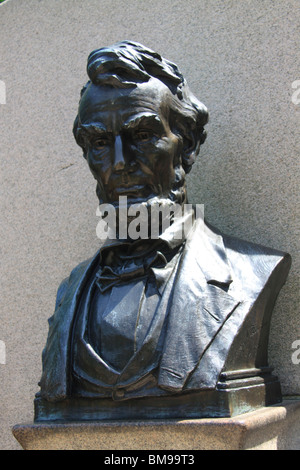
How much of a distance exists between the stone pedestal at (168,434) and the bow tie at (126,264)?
0.65 metres

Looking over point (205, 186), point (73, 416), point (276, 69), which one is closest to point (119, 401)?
point (73, 416)

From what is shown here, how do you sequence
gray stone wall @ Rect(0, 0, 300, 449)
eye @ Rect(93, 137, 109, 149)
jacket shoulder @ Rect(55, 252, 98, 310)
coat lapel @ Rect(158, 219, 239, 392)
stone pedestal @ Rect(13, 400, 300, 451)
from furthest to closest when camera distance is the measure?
1. gray stone wall @ Rect(0, 0, 300, 449)
2. jacket shoulder @ Rect(55, 252, 98, 310)
3. eye @ Rect(93, 137, 109, 149)
4. coat lapel @ Rect(158, 219, 239, 392)
5. stone pedestal @ Rect(13, 400, 300, 451)

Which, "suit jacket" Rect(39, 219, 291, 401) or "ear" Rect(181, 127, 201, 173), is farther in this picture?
"ear" Rect(181, 127, 201, 173)

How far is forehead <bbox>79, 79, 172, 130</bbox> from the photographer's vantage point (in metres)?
2.90

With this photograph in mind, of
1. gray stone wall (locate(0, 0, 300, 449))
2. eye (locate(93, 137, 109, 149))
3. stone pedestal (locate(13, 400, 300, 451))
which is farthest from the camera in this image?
gray stone wall (locate(0, 0, 300, 449))

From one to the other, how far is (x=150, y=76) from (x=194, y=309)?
111cm

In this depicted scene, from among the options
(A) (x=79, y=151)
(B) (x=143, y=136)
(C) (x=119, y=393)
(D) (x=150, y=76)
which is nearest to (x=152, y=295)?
(C) (x=119, y=393)

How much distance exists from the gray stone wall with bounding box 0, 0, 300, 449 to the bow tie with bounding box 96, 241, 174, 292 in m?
0.87

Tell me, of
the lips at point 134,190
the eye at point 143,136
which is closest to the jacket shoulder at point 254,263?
the lips at point 134,190

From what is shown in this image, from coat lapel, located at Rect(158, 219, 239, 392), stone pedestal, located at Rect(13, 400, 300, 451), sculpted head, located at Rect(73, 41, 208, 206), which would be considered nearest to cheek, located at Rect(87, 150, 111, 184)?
sculpted head, located at Rect(73, 41, 208, 206)

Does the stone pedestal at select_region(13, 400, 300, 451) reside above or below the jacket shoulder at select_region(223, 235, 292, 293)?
below

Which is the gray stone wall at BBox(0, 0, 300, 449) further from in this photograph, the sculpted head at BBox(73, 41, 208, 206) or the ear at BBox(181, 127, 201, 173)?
the sculpted head at BBox(73, 41, 208, 206)

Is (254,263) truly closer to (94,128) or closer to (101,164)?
(101,164)

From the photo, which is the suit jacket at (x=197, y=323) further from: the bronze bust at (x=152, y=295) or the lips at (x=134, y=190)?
the lips at (x=134, y=190)
